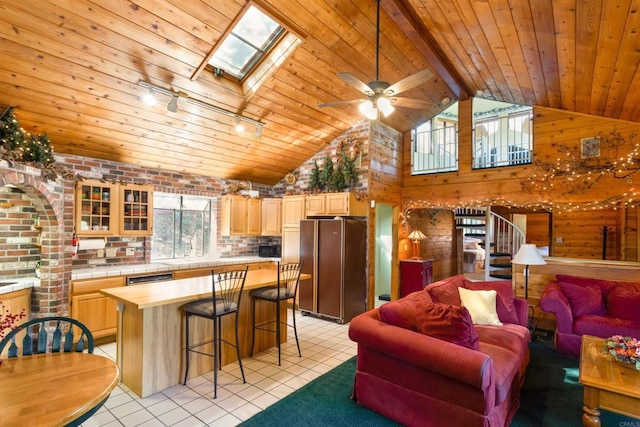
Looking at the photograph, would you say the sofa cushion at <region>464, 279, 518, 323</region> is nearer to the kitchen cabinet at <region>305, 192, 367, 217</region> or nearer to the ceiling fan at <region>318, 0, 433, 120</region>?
the kitchen cabinet at <region>305, 192, 367, 217</region>

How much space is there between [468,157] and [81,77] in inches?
221

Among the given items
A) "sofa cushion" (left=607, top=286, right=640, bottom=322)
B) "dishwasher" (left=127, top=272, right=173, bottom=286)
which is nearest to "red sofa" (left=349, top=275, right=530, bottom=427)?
"sofa cushion" (left=607, top=286, right=640, bottom=322)

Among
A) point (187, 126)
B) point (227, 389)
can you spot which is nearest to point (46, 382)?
point (227, 389)

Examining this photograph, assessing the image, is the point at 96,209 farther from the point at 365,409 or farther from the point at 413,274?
the point at 413,274

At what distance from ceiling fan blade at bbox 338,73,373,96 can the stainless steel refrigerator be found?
7.59 feet

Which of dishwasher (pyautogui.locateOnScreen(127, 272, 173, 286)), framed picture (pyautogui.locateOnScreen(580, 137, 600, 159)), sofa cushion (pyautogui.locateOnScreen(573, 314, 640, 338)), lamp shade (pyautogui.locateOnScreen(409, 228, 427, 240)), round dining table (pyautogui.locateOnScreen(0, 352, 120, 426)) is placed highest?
framed picture (pyautogui.locateOnScreen(580, 137, 600, 159))

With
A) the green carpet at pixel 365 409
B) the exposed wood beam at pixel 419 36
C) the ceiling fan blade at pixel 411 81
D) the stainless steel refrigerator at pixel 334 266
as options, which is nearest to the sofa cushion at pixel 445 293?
the green carpet at pixel 365 409

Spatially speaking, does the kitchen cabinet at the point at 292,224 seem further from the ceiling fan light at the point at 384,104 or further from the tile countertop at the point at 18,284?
the tile countertop at the point at 18,284

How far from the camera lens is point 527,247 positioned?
440 centimetres

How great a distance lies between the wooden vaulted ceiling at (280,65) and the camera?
286 cm

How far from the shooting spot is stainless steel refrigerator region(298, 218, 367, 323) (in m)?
5.18

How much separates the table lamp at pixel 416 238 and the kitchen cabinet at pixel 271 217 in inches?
103

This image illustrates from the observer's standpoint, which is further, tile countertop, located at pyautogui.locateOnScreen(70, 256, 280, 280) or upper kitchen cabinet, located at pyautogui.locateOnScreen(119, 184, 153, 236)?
upper kitchen cabinet, located at pyautogui.locateOnScreen(119, 184, 153, 236)

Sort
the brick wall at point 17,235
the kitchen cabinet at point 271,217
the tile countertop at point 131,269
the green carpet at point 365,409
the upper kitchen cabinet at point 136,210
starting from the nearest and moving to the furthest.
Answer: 1. the green carpet at point 365,409
2. the brick wall at point 17,235
3. the tile countertop at point 131,269
4. the upper kitchen cabinet at point 136,210
5. the kitchen cabinet at point 271,217
